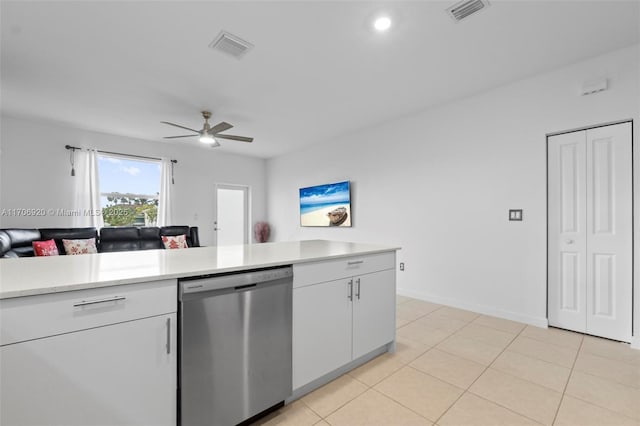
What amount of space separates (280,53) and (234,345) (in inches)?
91.8

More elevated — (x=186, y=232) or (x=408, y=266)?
(x=186, y=232)

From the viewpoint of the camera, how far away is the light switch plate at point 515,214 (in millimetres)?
2908

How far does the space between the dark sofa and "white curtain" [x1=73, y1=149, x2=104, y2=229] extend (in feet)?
1.50

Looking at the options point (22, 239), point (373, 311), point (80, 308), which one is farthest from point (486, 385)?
point (22, 239)

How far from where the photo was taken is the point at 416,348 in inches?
92.6

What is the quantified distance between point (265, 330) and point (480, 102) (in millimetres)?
3340

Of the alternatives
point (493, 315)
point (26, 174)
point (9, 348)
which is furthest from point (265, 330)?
point (26, 174)

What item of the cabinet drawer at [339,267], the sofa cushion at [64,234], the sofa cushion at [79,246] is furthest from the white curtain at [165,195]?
the cabinet drawer at [339,267]

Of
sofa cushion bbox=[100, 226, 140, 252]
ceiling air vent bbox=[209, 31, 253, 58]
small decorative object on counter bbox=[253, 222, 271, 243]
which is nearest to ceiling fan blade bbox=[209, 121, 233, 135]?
ceiling air vent bbox=[209, 31, 253, 58]

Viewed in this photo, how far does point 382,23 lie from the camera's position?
205 centimetres

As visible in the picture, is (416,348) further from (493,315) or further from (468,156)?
(468,156)

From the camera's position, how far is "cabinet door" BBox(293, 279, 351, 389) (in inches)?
65.2

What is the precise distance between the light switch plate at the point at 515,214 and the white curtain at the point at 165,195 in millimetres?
5475

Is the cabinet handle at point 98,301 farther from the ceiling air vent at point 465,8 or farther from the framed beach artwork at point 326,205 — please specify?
the framed beach artwork at point 326,205
